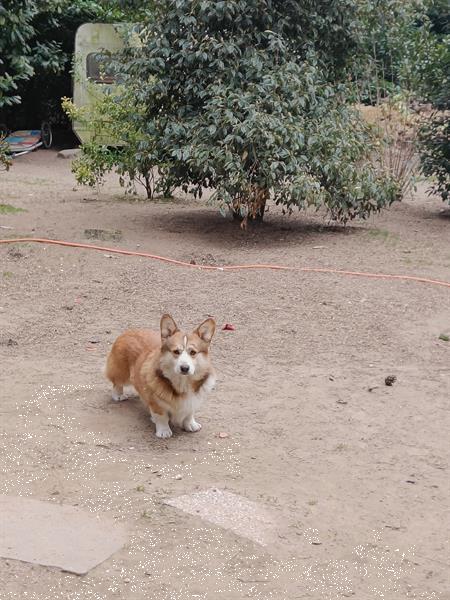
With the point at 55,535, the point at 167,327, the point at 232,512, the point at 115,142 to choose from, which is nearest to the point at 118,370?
the point at 167,327

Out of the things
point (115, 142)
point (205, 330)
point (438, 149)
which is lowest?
point (205, 330)

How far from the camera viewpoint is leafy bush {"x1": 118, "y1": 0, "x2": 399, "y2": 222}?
10.2m

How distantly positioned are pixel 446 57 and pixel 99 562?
10.7 metres

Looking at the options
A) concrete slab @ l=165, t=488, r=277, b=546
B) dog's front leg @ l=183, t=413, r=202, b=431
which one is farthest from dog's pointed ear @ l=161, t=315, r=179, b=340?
concrete slab @ l=165, t=488, r=277, b=546

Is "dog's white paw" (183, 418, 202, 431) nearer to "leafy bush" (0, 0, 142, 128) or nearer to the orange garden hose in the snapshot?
the orange garden hose

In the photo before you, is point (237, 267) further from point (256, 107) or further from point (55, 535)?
point (55, 535)

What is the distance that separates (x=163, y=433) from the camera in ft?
17.6

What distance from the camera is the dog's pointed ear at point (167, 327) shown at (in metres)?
5.20

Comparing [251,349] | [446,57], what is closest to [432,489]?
[251,349]

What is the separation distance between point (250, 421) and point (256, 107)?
5.31 metres

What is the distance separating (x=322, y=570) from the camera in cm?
408

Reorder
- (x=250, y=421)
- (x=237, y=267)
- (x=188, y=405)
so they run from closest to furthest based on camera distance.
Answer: (x=188, y=405) < (x=250, y=421) < (x=237, y=267)

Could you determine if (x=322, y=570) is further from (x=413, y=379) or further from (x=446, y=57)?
(x=446, y=57)

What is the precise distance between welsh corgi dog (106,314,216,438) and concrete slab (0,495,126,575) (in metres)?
1.00
